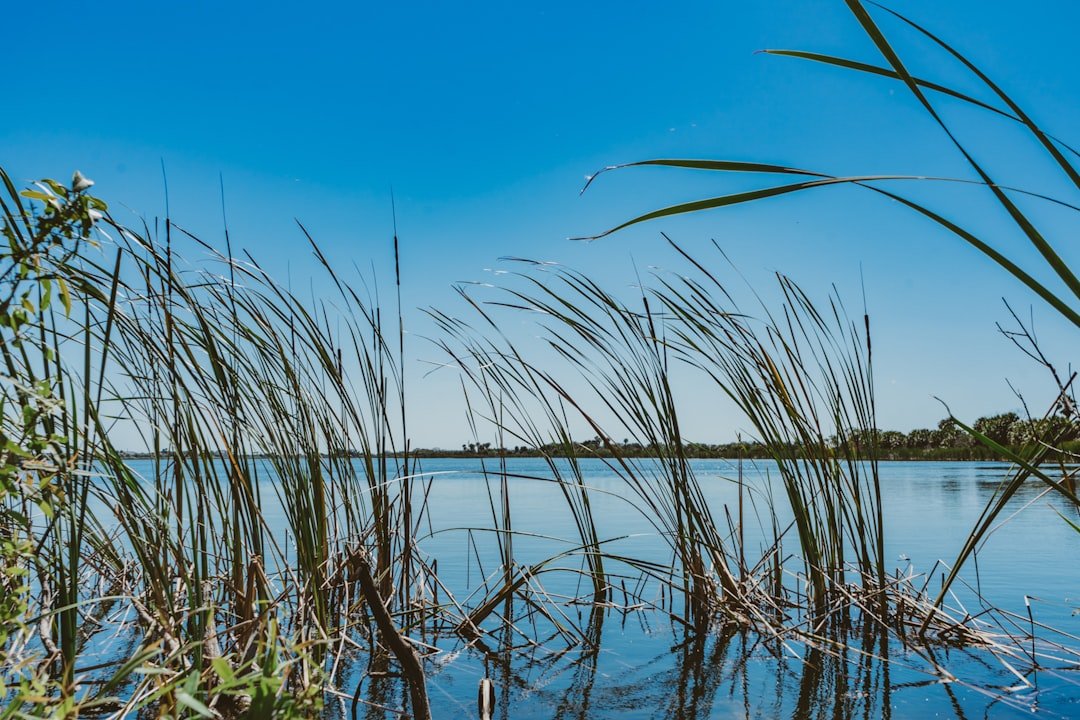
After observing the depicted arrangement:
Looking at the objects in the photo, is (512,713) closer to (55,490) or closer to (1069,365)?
(55,490)

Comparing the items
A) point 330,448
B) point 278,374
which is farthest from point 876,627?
point 278,374

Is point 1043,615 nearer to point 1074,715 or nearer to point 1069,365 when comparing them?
point 1074,715

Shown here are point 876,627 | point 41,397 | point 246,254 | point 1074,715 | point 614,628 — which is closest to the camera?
point 41,397

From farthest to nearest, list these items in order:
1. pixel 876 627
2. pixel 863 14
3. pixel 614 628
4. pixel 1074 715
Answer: pixel 614 628 < pixel 876 627 < pixel 1074 715 < pixel 863 14

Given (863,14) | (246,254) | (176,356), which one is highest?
(246,254)

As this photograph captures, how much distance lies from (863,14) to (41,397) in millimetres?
1330

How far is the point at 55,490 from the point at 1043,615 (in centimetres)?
366

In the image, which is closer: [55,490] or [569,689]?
[55,490]

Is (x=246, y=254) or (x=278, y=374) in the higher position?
(x=246, y=254)

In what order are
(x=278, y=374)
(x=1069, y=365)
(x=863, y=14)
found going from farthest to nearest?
(x=278, y=374), (x=1069, y=365), (x=863, y=14)

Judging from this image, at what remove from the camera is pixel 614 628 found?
2963mm

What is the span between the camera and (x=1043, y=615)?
313 cm

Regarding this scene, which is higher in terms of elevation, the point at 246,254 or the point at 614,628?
the point at 246,254

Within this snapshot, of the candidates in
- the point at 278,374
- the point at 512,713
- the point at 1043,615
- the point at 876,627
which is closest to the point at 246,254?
the point at 278,374
